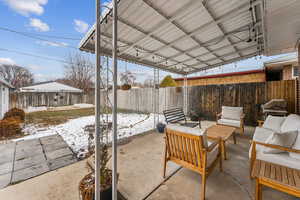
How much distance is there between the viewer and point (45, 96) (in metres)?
10.3

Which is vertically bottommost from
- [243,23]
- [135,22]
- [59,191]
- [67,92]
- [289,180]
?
[59,191]

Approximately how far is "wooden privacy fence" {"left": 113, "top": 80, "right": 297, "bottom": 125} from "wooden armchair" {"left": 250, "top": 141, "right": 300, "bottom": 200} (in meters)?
4.19

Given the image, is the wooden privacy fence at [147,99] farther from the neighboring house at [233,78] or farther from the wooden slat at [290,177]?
the wooden slat at [290,177]

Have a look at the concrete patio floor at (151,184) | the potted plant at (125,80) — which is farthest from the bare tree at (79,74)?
the concrete patio floor at (151,184)

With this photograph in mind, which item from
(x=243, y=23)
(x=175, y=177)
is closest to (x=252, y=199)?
(x=175, y=177)

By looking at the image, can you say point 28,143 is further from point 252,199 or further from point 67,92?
point 67,92

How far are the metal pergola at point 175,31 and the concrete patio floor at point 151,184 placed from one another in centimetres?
67

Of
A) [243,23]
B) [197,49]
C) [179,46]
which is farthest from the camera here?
[197,49]

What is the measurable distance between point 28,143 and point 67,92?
378 inches

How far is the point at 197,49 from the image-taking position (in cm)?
416

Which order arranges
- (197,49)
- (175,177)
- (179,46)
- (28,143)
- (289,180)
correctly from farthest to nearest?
1. (197,49)
2. (179,46)
3. (28,143)
4. (175,177)
5. (289,180)

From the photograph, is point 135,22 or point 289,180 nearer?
point 289,180

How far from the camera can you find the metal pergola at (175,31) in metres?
1.30

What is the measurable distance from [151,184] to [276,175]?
154cm
